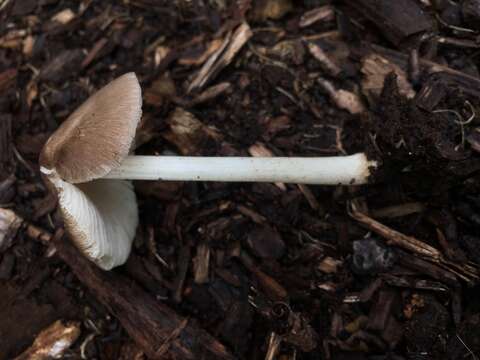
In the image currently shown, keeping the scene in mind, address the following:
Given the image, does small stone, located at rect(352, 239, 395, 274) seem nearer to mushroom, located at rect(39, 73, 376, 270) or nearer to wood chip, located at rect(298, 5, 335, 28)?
mushroom, located at rect(39, 73, 376, 270)

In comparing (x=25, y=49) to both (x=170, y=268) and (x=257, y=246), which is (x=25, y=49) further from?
(x=257, y=246)

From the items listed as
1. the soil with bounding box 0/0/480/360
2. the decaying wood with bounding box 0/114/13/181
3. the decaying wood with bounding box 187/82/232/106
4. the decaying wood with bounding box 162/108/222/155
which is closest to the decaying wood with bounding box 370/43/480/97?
the soil with bounding box 0/0/480/360

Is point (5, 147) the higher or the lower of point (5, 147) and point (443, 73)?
the lower

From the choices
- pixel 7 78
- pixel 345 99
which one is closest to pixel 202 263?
pixel 345 99

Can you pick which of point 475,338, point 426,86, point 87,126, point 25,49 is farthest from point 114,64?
point 475,338

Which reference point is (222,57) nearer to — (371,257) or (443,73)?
(443,73)

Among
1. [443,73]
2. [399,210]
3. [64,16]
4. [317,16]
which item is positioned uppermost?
Answer: [64,16]
